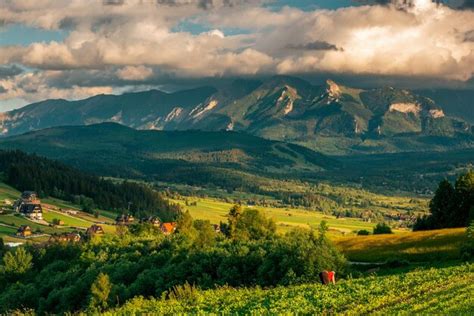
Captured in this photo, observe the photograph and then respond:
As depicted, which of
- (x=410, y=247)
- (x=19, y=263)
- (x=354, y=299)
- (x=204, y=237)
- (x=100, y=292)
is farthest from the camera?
(x=19, y=263)

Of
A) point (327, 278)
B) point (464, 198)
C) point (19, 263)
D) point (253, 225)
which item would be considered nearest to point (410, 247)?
point (464, 198)

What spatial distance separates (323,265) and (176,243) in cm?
4643

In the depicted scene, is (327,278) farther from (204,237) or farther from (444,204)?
(444,204)

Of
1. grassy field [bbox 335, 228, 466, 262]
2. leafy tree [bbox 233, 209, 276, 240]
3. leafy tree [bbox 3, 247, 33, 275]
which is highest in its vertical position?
grassy field [bbox 335, 228, 466, 262]

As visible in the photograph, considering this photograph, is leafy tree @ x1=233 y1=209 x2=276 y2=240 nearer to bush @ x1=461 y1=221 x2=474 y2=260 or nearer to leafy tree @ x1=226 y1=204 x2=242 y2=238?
leafy tree @ x1=226 y1=204 x2=242 y2=238

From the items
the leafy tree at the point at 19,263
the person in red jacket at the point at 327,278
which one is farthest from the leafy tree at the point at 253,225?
the person in red jacket at the point at 327,278

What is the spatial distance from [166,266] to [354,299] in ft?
170

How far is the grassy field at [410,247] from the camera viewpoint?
3622 inches

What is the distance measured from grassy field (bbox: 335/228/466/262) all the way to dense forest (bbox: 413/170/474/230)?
3009 cm

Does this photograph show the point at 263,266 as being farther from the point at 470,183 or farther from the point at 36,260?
the point at 36,260

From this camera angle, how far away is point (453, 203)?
141625mm

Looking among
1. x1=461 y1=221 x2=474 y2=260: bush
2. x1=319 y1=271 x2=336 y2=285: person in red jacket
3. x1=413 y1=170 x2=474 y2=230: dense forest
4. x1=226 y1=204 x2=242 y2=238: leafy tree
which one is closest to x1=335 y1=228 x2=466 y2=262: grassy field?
x1=461 y1=221 x2=474 y2=260: bush

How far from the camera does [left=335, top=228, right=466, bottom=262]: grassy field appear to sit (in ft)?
302

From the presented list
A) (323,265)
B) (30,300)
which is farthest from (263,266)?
(30,300)
